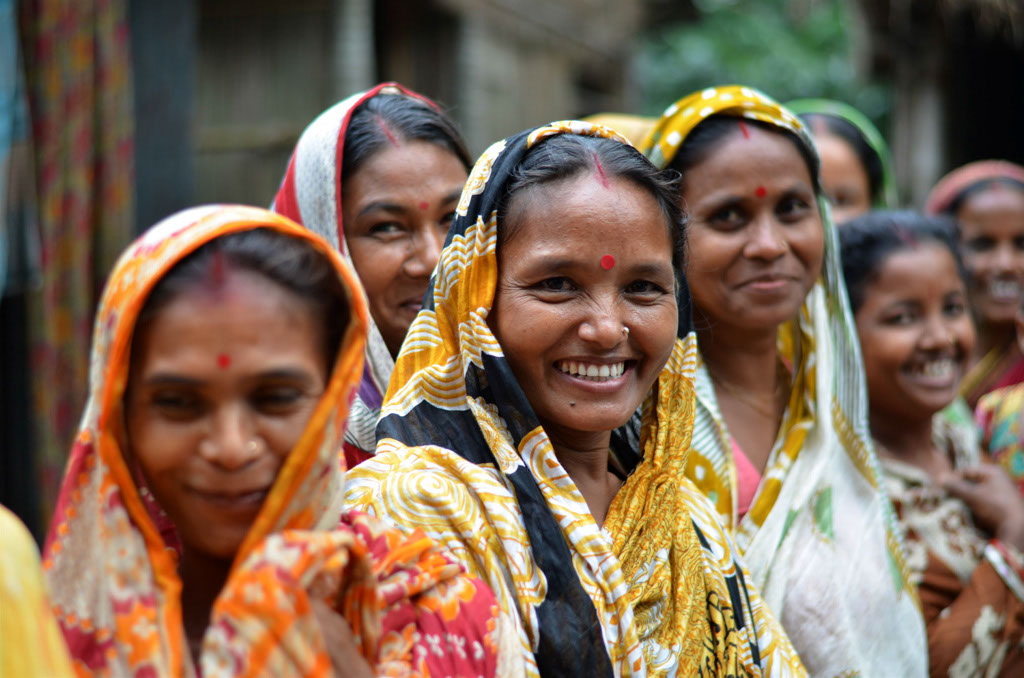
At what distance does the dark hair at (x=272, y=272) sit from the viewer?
1.56m

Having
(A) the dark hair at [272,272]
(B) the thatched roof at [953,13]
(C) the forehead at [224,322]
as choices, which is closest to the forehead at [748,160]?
(A) the dark hair at [272,272]

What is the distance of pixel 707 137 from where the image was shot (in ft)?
9.32

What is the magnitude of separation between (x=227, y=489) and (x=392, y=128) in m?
1.44

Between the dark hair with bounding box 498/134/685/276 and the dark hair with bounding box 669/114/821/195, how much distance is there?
65 centimetres

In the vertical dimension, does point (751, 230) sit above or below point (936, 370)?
above

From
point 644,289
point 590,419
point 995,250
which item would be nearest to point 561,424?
point 590,419

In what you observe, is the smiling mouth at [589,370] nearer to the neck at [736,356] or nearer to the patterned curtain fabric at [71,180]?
the neck at [736,356]

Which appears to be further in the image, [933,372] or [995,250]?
[995,250]

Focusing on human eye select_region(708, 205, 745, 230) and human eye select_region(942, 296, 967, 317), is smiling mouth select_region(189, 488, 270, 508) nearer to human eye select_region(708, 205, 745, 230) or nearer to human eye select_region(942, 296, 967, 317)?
human eye select_region(708, 205, 745, 230)

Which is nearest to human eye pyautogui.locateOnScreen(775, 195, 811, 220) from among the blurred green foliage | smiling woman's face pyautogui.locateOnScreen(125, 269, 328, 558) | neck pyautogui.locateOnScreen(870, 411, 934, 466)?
neck pyautogui.locateOnScreen(870, 411, 934, 466)

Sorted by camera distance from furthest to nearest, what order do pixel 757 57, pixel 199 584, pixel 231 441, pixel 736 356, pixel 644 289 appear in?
1. pixel 757 57
2. pixel 736 356
3. pixel 644 289
4. pixel 199 584
5. pixel 231 441

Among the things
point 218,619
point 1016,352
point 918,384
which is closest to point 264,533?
point 218,619

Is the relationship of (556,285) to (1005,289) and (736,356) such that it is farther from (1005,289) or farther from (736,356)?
(1005,289)

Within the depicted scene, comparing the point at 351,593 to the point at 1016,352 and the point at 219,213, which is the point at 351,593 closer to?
the point at 219,213
